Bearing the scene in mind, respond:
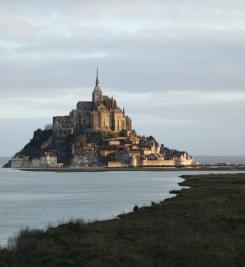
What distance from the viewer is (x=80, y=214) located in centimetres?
4331

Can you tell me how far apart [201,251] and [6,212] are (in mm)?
25975

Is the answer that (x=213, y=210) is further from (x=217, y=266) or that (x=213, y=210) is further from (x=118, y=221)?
(x=217, y=266)

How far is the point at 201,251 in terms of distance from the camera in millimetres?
21359

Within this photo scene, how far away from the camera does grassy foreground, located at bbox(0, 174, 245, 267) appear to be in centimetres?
2016

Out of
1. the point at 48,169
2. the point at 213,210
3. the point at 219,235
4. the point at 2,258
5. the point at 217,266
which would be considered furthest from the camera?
the point at 48,169

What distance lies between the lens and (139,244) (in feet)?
76.1

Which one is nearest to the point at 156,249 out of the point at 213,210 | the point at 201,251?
the point at 201,251

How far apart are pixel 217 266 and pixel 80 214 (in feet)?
80.6

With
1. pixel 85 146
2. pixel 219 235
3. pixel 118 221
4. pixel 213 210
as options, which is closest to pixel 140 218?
pixel 118 221

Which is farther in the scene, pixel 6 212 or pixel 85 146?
pixel 85 146

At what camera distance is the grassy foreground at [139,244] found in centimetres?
2016

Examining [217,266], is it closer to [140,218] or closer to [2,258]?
→ [2,258]

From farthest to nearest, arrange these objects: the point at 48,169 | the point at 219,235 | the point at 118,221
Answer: the point at 48,169 → the point at 118,221 → the point at 219,235

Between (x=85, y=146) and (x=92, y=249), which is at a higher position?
(x=85, y=146)
